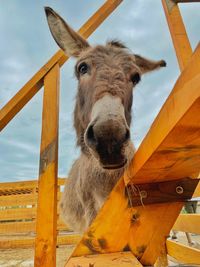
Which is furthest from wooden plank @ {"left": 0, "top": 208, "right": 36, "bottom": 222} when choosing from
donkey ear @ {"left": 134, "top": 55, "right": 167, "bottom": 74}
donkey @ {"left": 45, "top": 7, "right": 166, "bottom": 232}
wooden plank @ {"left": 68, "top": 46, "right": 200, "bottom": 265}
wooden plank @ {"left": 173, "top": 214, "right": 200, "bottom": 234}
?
wooden plank @ {"left": 68, "top": 46, "right": 200, "bottom": 265}

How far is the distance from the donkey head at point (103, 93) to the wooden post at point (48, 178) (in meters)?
0.22

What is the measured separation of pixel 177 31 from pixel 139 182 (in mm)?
1396

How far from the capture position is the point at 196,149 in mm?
661

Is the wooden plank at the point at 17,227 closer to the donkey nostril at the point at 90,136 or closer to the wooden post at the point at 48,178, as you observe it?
the wooden post at the point at 48,178

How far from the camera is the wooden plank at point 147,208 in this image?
0.64 meters

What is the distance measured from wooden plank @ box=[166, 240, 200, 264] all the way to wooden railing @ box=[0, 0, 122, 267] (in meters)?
1.47

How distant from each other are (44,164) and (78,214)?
1.37 meters

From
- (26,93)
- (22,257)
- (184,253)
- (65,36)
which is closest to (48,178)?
(26,93)

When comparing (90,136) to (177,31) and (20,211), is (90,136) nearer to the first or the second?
(177,31)

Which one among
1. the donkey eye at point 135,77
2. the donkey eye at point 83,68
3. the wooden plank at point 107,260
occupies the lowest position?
the wooden plank at point 107,260

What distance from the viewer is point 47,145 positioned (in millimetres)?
1357

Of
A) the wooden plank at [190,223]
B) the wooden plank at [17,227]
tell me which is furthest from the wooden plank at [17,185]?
the wooden plank at [190,223]

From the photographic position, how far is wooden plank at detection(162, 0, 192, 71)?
1676mm

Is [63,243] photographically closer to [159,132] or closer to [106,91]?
[106,91]
